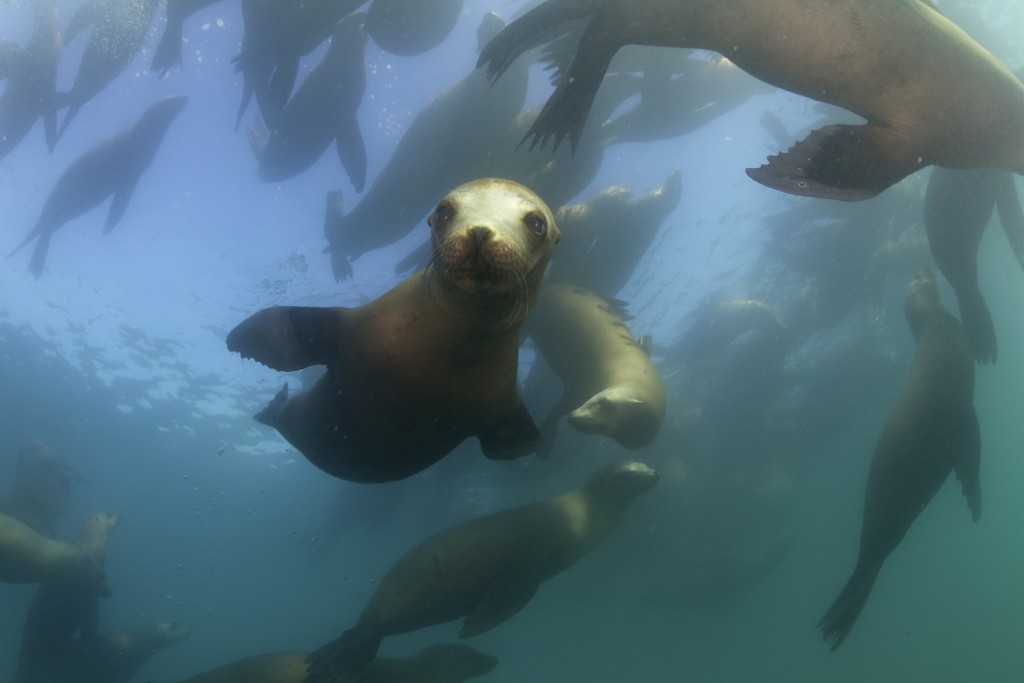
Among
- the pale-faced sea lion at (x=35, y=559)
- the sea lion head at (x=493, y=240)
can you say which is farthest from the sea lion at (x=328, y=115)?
the sea lion head at (x=493, y=240)

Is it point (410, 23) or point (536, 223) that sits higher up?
point (410, 23)

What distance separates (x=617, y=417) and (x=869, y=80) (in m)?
2.51

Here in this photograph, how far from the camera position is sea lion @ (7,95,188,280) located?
832 centimetres

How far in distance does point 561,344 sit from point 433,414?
120 inches

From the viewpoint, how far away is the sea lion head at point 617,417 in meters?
3.92

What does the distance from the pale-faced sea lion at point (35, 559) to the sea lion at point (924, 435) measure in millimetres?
9602

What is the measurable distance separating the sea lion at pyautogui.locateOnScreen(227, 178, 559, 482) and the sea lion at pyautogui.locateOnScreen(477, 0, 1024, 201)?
1512 millimetres

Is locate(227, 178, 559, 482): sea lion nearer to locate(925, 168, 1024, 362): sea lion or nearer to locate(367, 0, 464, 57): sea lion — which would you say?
locate(367, 0, 464, 57): sea lion

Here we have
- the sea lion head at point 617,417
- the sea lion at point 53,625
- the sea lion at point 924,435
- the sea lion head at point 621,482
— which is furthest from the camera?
the sea lion at point 53,625

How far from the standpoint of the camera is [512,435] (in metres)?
3.22

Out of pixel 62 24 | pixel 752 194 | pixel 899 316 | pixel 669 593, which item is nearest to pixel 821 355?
pixel 899 316

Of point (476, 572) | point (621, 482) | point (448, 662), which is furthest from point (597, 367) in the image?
point (448, 662)

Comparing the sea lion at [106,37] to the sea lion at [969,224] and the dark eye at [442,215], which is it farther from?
the sea lion at [969,224]

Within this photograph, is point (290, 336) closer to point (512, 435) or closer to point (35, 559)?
point (512, 435)
